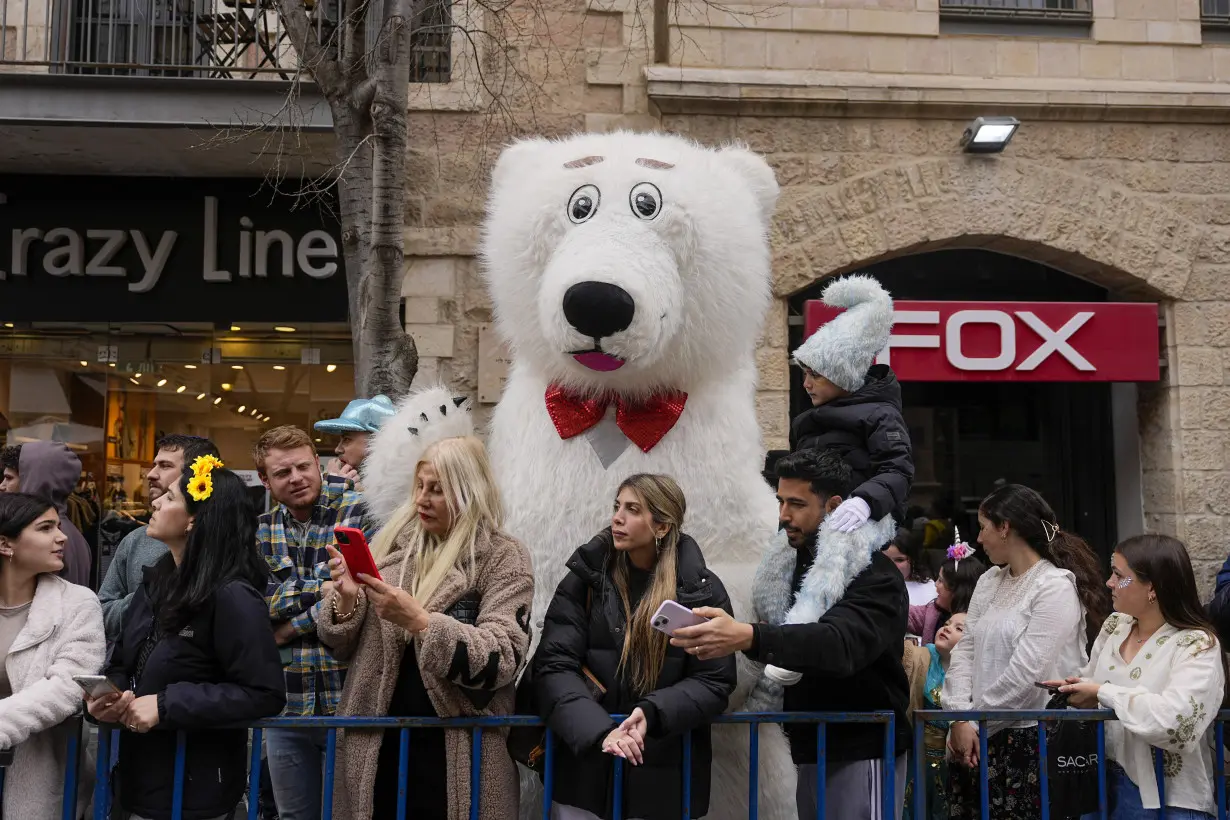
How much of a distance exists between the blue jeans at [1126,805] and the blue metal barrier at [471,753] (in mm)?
804

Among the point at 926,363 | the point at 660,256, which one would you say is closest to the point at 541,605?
the point at 660,256

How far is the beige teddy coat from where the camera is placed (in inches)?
108

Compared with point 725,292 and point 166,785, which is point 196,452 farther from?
point 725,292

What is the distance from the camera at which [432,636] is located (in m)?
2.71

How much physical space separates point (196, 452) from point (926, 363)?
5.21 meters

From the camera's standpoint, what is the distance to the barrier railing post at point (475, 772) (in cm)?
279

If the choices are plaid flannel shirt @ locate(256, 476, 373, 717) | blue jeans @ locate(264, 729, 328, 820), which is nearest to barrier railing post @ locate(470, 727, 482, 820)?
plaid flannel shirt @ locate(256, 476, 373, 717)

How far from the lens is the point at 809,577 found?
298 centimetres

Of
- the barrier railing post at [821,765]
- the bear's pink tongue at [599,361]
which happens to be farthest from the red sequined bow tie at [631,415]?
the barrier railing post at [821,765]

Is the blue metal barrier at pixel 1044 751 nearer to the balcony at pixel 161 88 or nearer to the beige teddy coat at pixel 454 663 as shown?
the beige teddy coat at pixel 454 663

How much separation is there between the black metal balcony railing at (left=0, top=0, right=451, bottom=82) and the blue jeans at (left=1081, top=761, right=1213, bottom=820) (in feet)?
20.1

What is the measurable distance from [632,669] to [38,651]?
5.15ft

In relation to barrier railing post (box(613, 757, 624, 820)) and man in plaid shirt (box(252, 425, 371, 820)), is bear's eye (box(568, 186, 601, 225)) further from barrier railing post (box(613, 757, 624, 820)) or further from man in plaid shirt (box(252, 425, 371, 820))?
barrier railing post (box(613, 757, 624, 820))

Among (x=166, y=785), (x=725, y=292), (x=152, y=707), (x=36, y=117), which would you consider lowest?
(x=166, y=785)
